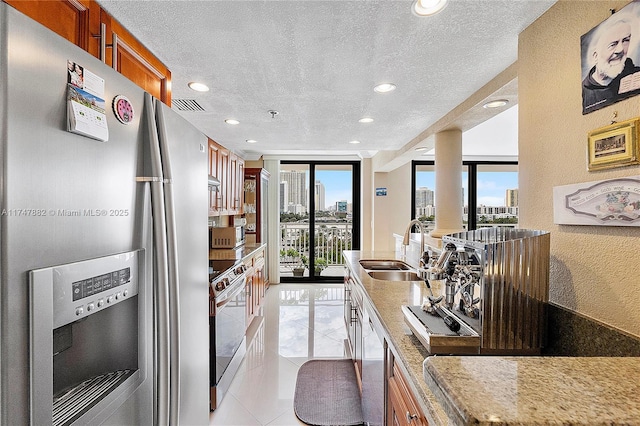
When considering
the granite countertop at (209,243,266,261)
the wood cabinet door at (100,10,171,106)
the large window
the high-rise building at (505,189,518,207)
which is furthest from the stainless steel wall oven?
the high-rise building at (505,189,518,207)

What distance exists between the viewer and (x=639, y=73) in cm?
96

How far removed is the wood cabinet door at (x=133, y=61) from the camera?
54.7 inches

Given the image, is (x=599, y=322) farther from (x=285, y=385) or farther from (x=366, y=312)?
(x=285, y=385)

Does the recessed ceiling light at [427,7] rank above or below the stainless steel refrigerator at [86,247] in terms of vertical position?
above

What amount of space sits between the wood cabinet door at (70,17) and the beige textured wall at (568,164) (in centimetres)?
183

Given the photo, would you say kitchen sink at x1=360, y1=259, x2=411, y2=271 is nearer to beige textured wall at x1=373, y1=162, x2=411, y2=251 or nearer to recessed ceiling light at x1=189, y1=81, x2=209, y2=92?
recessed ceiling light at x1=189, y1=81, x2=209, y2=92

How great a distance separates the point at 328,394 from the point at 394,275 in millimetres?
1071

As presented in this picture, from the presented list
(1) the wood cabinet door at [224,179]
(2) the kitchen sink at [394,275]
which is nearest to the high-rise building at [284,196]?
(1) the wood cabinet door at [224,179]

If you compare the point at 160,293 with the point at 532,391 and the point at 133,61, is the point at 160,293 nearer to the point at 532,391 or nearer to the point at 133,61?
the point at 532,391

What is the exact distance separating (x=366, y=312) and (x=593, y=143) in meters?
1.38

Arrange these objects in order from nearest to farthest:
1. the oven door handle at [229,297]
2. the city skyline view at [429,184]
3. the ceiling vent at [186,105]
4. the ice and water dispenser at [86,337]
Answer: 1. the ice and water dispenser at [86,337]
2. the oven door handle at [229,297]
3. the ceiling vent at [186,105]
4. the city skyline view at [429,184]

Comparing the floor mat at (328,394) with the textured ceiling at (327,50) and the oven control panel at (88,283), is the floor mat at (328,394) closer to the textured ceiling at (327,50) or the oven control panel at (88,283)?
the oven control panel at (88,283)

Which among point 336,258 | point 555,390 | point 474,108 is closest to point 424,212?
point 336,258

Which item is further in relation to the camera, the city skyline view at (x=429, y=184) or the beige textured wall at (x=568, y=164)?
the city skyline view at (x=429, y=184)
